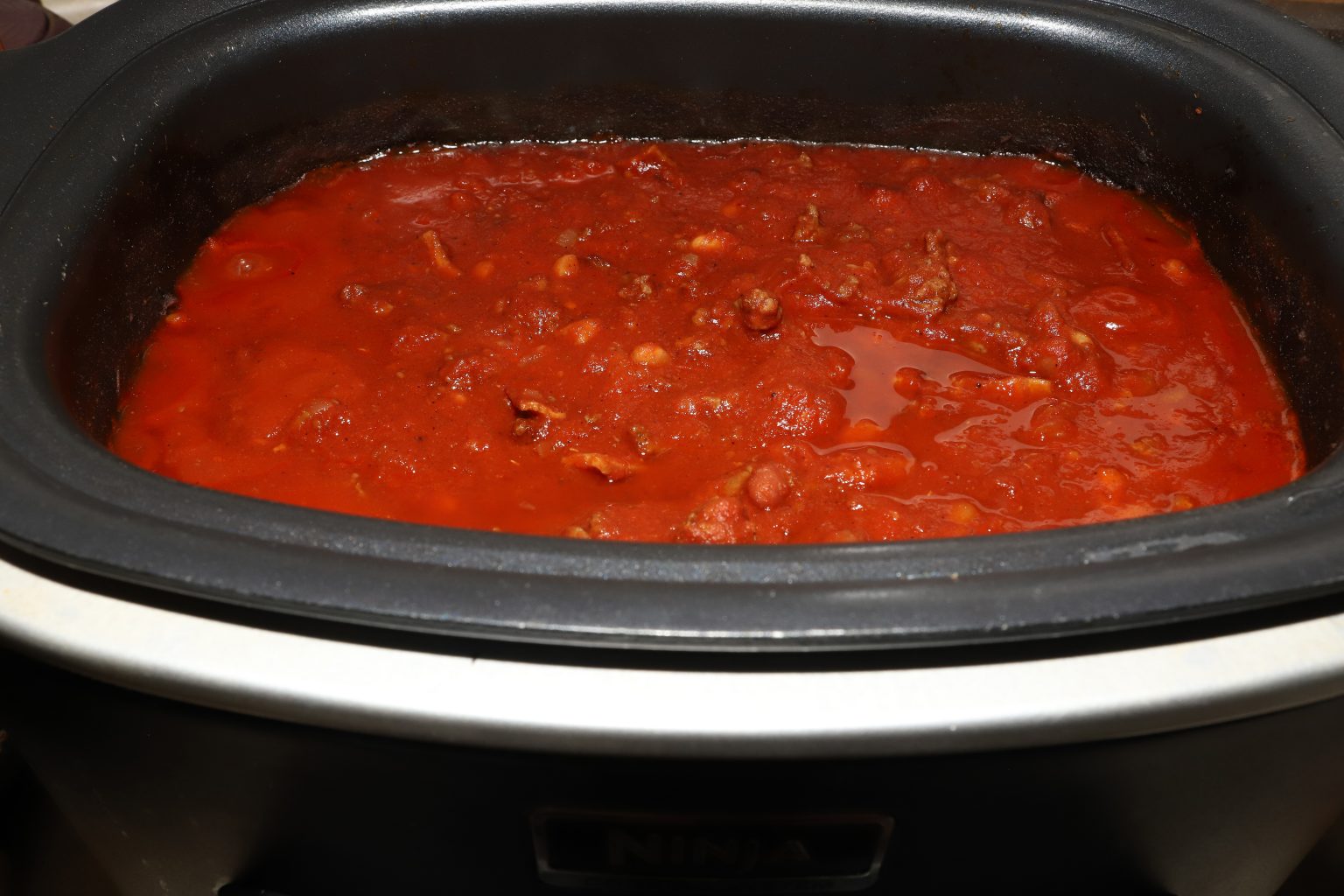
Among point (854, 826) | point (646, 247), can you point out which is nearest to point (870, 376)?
point (646, 247)

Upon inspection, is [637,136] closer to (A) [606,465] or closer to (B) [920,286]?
(B) [920,286]

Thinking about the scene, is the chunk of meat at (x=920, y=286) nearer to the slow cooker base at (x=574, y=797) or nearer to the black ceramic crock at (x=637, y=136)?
the black ceramic crock at (x=637, y=136)

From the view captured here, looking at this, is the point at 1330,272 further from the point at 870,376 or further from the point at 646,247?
the point at 646,247

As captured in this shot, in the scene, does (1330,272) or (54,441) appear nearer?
(54,441)

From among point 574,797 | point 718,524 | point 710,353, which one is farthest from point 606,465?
point 574,797

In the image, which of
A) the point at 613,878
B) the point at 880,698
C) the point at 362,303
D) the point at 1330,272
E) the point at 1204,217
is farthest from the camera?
the point at 1204,217
